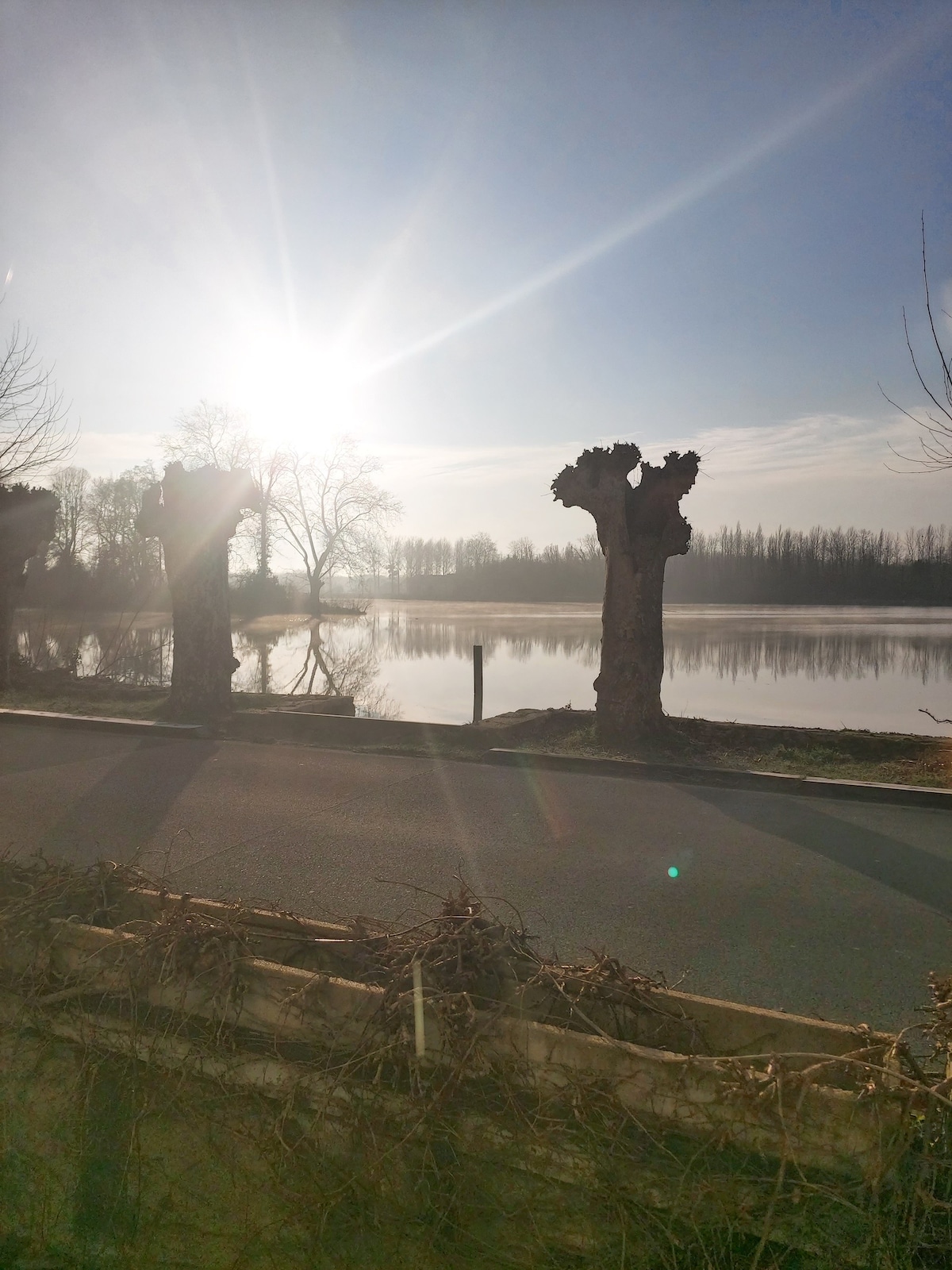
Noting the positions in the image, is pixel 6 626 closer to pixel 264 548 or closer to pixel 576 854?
pixel 576 854

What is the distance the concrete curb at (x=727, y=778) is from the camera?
708cm

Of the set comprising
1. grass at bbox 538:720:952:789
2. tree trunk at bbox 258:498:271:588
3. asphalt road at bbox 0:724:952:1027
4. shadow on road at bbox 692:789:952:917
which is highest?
tree trunk at bbox 258:498:271:588

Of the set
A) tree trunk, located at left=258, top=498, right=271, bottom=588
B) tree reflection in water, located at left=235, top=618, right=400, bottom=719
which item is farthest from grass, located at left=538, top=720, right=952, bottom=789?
tree trunk, located at left=258, top=498, right=271, bottom=588

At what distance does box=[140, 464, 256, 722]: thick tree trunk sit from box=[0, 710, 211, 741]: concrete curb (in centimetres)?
79

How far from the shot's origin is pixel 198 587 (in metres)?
12.3

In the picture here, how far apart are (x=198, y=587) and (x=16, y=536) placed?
6.59 metres

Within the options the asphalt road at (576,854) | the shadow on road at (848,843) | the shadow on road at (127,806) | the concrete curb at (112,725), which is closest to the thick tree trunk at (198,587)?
the concrete curb at (112,725)

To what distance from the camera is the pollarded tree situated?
10.1 meters

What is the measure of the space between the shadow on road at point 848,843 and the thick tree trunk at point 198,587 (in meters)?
7.28

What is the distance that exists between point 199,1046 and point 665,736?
25.8 feet

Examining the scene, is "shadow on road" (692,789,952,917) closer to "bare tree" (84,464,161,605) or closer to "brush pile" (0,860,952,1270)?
"brush pile" (0,860,952,1270)

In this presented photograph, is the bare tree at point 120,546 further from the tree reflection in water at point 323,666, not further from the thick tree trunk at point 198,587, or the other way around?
the thick tree trunk at point 198,587

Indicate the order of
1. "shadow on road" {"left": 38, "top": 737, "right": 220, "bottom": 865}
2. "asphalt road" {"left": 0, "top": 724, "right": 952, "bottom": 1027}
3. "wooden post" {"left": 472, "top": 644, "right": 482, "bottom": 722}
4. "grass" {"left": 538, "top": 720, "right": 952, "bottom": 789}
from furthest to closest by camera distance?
1. "wooden post" {"left": 472, "top": 644, "right": 482, "bottom": 722}
2. "grass" {"left": 538, "top": 720, "right": 952, "bottom": 789}
3. "shadow on road" {"left": 38, "top": 737, "right": 220, "bottom": 865}
4. "asphalt road" {"left": 0, "top": 724, "right": 952, "bottom": 1027}

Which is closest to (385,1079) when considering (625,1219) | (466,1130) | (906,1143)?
(466,1130)
